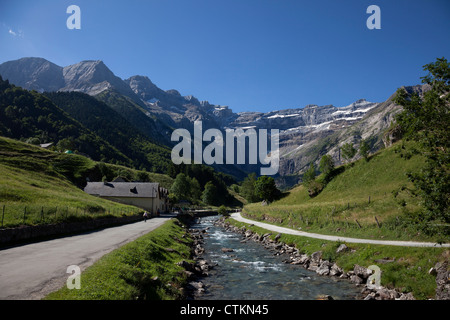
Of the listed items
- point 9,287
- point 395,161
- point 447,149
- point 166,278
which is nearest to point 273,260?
point 166,278

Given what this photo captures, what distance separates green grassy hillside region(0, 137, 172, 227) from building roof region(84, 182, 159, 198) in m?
7.69

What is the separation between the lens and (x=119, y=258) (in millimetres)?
17531

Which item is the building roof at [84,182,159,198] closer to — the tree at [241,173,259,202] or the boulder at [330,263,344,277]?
the boulder at [330,263,344,277]

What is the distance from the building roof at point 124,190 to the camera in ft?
260

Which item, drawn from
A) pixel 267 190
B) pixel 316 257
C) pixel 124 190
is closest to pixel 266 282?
pixel 316 257

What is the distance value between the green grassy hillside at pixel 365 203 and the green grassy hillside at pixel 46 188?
34.2 meters

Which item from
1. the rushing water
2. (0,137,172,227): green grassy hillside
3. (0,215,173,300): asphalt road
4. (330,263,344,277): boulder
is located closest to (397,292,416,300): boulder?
the rushing water

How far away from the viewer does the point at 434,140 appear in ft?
57.4

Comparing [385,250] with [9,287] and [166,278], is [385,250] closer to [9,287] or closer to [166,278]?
[166,278]

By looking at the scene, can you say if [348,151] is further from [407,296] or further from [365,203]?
[407,296]

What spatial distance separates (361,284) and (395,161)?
56.4 m

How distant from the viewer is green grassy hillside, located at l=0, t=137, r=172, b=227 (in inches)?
1038

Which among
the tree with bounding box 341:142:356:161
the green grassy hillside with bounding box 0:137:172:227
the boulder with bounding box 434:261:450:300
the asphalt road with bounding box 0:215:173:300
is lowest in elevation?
→ the boulder with bounding box 434:261:450:300

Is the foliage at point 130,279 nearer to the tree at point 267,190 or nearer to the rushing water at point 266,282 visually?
the rushing water at point 266,282
